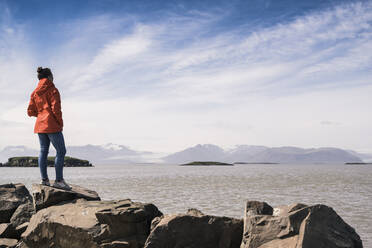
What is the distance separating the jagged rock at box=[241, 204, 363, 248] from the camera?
7141 millimetres

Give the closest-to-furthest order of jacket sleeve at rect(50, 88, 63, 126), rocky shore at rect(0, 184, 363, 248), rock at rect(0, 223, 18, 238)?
rocky shore at rect(0, 184, 363, 248)
jacket sleeve at rect(50, 88, 63, 126)
rock at rect(0, 223, 18, 238)

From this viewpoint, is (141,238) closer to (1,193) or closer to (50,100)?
(50,100)

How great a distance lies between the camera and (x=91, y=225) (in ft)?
30.9

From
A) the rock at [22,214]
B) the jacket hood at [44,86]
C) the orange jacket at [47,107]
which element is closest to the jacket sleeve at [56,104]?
the orange jacket at [47,107]

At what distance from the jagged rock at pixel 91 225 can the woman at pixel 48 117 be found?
1586mm

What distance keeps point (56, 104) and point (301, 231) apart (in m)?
7.64

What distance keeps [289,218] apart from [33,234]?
7327mm

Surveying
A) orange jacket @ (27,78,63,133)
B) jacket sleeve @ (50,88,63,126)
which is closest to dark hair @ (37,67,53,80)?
orange jacket @ (27,78,63,133)

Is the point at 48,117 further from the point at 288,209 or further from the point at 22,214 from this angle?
the point at 288,209

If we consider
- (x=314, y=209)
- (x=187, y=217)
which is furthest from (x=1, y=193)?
(x=314, y=209)

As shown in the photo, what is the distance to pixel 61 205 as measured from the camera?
1048 cm

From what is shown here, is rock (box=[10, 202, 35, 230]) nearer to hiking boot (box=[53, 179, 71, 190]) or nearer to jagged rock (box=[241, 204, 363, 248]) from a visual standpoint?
hiking boot (box=[53, 179, 71, 190])

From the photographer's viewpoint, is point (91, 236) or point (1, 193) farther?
point (1, 193)

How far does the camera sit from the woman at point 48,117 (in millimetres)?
10484
